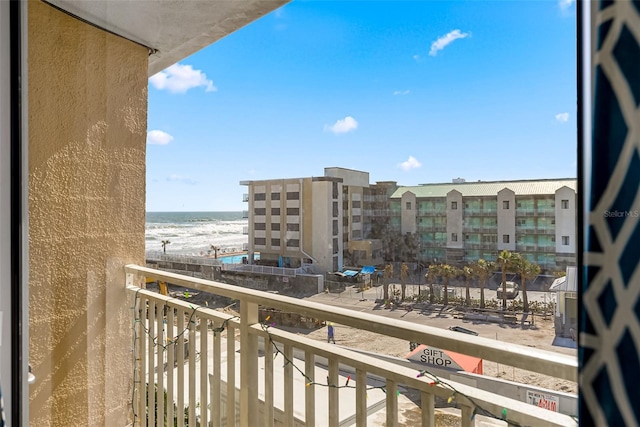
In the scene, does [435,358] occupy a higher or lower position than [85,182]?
lower

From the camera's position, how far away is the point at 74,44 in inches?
66.6

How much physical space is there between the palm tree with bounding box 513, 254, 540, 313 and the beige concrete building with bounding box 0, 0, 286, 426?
1161mm

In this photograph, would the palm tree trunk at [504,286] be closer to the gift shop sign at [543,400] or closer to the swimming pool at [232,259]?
the gift shop sign at [543,400]

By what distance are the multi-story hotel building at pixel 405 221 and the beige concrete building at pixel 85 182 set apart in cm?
73

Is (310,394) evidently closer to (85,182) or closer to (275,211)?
(275,211)

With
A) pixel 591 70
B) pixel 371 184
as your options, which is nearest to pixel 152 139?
pixel 371 184

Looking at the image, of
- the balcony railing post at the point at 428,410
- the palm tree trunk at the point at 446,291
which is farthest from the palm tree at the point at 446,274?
the balcony railing post at the point at 428,410

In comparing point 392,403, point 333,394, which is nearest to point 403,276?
point 392,403

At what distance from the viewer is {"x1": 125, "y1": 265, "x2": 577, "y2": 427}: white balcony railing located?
3.04 feet

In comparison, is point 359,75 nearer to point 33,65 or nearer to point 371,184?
point 371,184

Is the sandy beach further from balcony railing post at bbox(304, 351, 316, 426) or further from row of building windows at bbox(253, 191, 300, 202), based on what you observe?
row of building windows at bbox(253, 191, 300, 202)

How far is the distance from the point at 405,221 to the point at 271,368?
0.75 meters

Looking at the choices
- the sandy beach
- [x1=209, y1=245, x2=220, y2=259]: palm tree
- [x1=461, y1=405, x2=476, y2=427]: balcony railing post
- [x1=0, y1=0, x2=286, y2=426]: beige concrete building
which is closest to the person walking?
the sandy beach

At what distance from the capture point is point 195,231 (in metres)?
1.53
